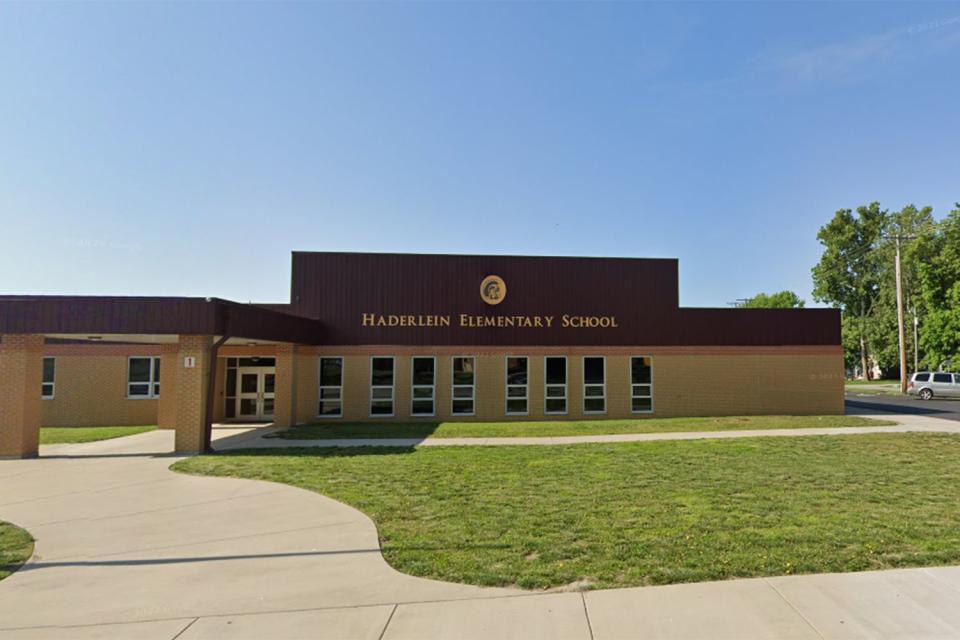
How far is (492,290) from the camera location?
75.7ft

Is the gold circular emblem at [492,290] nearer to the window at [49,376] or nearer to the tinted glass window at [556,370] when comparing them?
the tinted glass window at [556,370]

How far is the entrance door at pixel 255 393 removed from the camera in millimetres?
23094

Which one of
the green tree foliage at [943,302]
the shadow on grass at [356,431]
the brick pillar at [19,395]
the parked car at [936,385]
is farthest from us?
the green tree foliage at [943,302]

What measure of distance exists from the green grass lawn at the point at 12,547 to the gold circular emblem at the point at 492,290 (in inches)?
671

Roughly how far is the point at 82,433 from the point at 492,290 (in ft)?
49.1

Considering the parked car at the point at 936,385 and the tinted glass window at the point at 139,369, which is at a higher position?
the tinted glass window at the point at 139,369

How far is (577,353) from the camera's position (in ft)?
75.6

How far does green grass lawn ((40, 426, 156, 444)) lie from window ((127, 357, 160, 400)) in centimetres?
175

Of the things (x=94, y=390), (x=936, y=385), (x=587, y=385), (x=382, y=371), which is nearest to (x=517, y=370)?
(x=587, y=385)

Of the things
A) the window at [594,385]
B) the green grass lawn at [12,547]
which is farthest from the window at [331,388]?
the green grass lawn at [12,547]

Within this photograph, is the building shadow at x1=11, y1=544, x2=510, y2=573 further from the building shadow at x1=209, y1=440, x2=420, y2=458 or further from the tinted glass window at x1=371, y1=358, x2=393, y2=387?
the tinted glass window at x1=371, y1=358, x2=393, y2=387

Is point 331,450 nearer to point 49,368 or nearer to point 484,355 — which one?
point 484,355

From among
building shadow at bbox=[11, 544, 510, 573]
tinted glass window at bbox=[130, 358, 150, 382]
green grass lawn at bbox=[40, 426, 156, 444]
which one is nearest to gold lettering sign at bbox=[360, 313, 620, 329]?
tinted glass window at bbox=[130, 358, 150, 382]

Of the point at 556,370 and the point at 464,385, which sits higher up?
the point at 556,370
